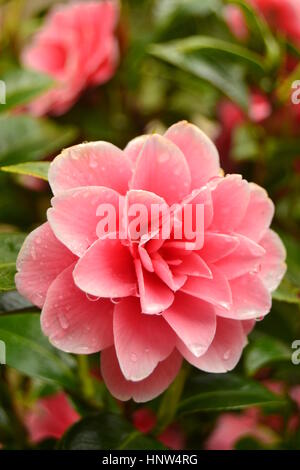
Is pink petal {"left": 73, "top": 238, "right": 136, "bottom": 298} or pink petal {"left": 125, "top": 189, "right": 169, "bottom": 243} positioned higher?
pink petal {"left": 125, "top": 189, "right": 169, "bottom": 243}

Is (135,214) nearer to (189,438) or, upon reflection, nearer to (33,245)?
(33,245)

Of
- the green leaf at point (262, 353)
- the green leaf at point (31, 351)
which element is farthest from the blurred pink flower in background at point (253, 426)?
the green leaf at point (31, 351)

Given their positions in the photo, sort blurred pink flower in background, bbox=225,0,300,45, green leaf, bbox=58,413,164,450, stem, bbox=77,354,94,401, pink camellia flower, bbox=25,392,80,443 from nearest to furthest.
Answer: green leaf, bbox=58,413,164,450 → stem, bbox=77,354,94,401 → pink camellia flower, bbox=25,392,80,443 → blurred pink flower in background, bbox=225,0,300,45

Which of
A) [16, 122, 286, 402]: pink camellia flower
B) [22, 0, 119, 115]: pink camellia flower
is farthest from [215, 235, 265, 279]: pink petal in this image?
[22, 0, 119, 115]: pink camellia flower

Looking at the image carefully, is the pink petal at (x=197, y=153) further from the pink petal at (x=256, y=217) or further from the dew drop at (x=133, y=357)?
the dew drop at (x=133, y=357)

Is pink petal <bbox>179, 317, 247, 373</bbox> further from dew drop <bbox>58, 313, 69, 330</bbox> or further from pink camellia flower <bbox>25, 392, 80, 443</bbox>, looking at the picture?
pink camellia flower <bbox>25, 392, 80, 443</bbox>

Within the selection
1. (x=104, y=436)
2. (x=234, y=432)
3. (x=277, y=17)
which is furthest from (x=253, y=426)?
(x=277, y=17)
